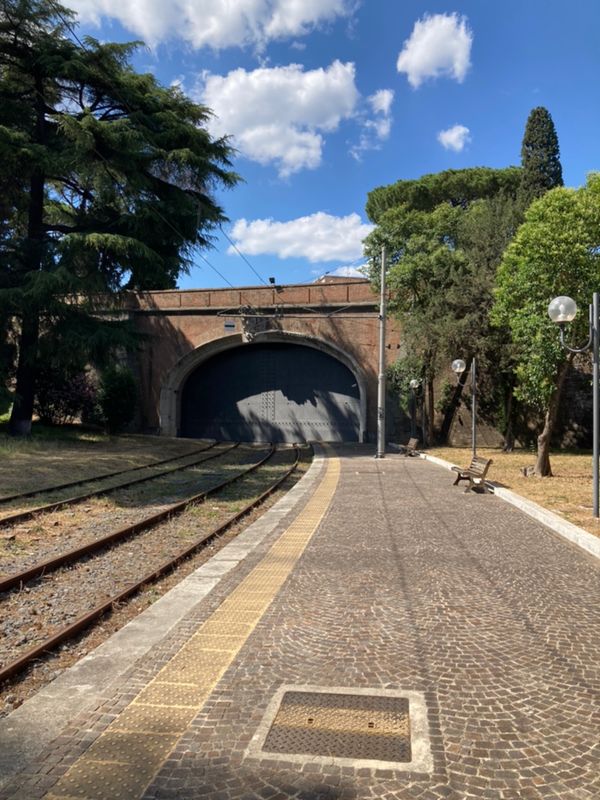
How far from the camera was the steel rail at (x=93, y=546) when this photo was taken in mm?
5925

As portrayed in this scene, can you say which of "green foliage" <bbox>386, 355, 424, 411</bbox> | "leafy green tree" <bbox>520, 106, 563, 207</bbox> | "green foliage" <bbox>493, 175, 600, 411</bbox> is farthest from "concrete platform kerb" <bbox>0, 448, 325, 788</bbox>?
"leafy green tree" <bbox>520, 106, 563, 207</bbox>

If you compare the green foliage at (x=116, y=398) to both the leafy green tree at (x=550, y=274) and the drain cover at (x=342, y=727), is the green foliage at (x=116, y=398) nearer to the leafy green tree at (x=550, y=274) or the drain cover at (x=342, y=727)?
the leafy green tree at (x=550, y=274)

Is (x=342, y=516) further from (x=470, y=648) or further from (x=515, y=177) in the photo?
(x=515, y=177)

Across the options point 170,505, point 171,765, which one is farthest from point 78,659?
point 170,505

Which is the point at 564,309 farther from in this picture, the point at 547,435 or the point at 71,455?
the point at 71,455

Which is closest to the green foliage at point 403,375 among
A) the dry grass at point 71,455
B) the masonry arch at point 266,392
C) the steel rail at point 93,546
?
the masonry arch at point 266,392

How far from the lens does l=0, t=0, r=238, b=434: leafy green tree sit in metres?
21.2

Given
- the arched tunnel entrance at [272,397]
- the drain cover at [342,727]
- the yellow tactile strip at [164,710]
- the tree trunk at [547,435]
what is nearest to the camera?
the yellow tactile strip at [164,710]

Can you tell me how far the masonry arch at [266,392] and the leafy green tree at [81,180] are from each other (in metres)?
7.04

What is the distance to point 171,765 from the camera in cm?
264

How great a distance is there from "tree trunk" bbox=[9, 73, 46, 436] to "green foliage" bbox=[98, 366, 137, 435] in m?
4.48

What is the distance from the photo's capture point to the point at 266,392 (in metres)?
31.8

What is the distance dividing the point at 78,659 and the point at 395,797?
9.01 feet

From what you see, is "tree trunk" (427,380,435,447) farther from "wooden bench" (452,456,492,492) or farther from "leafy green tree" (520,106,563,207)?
"wooden bench" (452,456,492,492)
